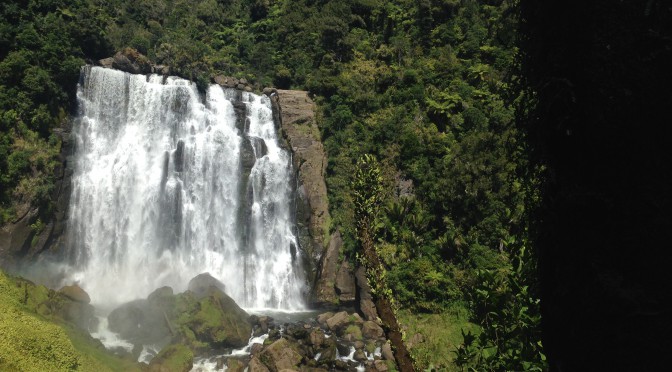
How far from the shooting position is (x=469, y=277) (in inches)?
1127

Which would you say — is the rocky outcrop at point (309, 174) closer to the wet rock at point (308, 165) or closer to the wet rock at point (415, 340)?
the wet rock at point (308, 165)

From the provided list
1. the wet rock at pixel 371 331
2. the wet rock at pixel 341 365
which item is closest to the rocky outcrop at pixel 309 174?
the wet rock at pixel 371 331

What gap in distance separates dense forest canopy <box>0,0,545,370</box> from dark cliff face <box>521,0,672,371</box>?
17045mm

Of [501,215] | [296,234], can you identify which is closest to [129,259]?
[296,234]

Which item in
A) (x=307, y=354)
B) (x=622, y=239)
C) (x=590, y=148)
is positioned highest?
(x=590, y=148)

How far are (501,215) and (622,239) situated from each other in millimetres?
27643

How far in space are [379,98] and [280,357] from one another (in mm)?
25444

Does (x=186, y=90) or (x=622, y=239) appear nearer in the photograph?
(x=622, y=239)

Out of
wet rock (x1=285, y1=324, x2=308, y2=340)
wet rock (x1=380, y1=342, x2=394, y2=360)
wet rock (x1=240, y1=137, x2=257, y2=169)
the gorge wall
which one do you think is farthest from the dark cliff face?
wet rock (x1=240, y1=137, x2=257, y2=169)

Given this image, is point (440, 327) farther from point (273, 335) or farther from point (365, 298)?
point (273, 335)

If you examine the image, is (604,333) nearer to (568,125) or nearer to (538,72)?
(568,125)

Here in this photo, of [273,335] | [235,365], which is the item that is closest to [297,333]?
[273,335]

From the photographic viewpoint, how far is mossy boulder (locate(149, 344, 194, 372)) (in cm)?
2055

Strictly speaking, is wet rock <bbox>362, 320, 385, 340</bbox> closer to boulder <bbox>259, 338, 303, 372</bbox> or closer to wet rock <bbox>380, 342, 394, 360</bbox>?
wet rock <bbox>380, 342, 394, 360</bbox>
